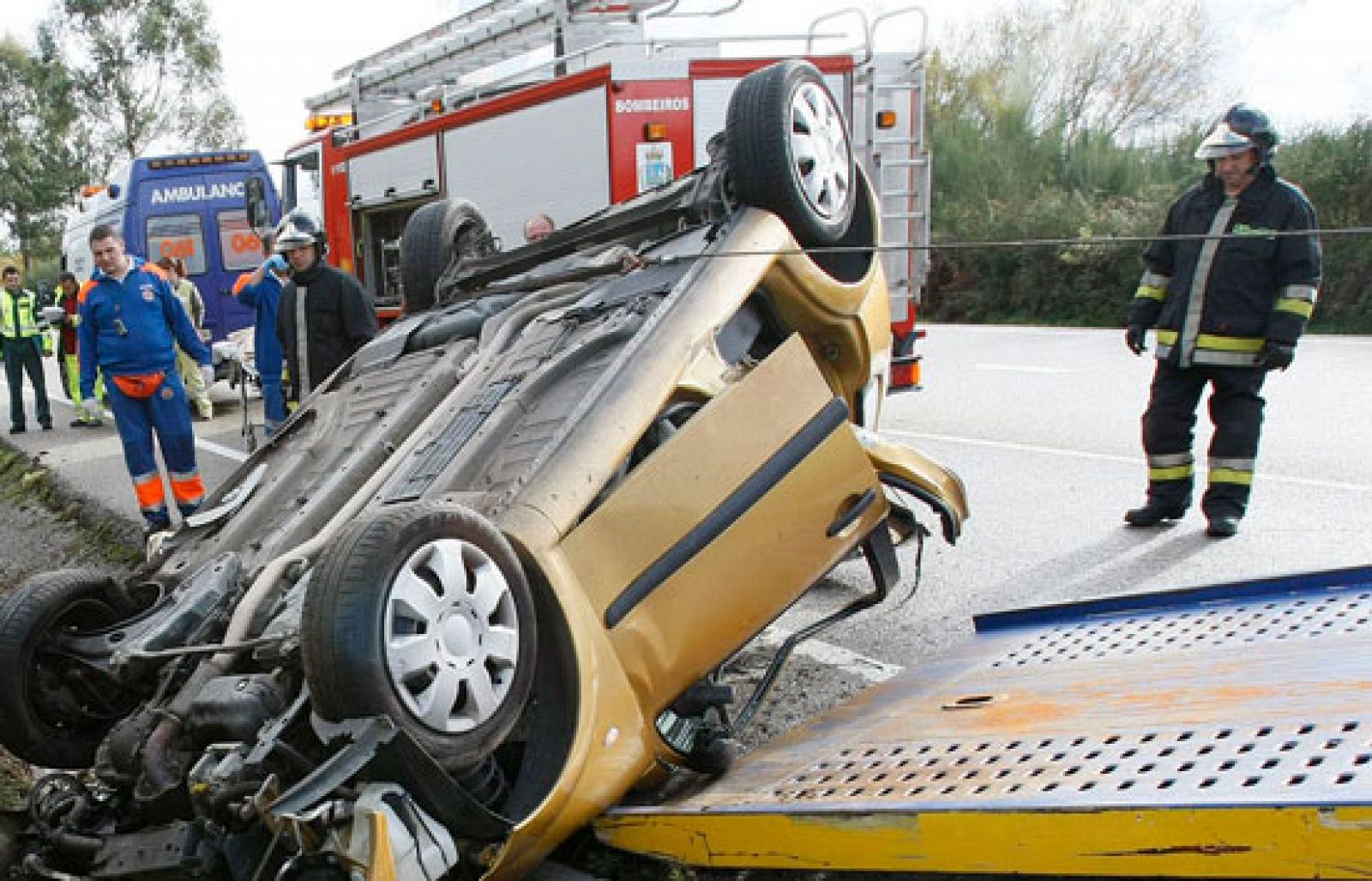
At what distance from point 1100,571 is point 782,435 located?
2.25 m

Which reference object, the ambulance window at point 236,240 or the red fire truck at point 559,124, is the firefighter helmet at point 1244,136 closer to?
the red fire truck at point 559,124

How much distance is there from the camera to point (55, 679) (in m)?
2.58

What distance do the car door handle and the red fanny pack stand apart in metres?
4.69

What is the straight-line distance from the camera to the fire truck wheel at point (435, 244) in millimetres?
4363

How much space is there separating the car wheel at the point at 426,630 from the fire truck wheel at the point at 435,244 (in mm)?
2377

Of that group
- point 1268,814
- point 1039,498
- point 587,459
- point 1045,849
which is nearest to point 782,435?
point 587,459

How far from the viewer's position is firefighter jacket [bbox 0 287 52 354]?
11898 mm

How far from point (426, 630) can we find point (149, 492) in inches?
193

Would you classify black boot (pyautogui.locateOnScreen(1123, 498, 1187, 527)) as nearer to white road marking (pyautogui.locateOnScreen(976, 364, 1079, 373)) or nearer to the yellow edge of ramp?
the yellow edge of ramp

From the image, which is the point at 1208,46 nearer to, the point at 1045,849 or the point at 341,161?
the point at 341,161

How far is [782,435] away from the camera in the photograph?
108 inches

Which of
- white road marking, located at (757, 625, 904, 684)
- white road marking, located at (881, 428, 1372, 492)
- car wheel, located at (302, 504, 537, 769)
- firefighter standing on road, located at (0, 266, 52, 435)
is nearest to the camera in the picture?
car wheel, located at (302, 504, 537, 769)

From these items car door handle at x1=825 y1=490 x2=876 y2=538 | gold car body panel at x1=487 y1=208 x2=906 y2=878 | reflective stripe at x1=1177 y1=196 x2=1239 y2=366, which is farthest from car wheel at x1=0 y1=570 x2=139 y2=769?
reflective stripe at x1=1177 y1=196 x2=1239 y2=366

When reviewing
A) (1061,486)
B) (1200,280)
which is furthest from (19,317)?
(1200,280)
